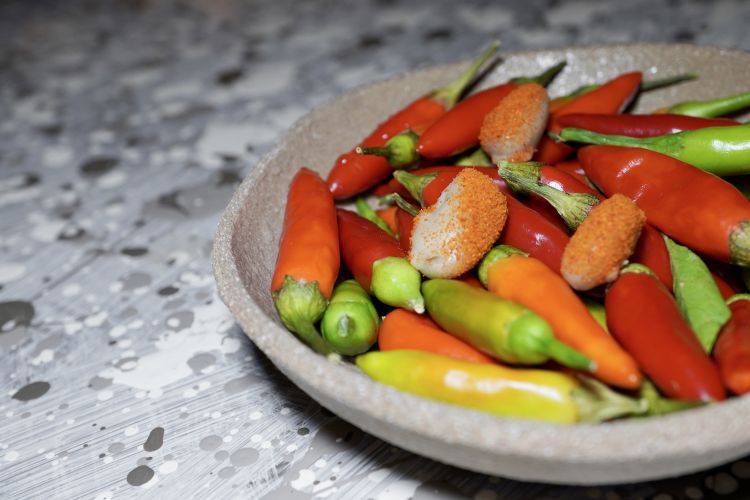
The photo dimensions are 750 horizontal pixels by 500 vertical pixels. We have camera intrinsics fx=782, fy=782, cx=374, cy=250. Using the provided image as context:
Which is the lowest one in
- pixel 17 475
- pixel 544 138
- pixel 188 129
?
pixel 17 475

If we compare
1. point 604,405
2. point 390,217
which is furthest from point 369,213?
point 604,405

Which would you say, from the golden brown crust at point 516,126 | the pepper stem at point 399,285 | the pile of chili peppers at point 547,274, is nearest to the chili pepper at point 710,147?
the pile of chili peppers at point 547,274

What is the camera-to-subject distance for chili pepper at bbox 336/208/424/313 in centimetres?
78

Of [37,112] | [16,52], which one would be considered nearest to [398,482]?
[37,112]

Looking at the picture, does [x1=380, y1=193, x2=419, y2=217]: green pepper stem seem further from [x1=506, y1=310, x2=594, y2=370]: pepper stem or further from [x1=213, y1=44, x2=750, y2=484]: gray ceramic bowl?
[x1=506, y1=310, x2=594, y2=370]: pepper stem

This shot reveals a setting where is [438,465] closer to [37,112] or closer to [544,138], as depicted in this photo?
[544,138]

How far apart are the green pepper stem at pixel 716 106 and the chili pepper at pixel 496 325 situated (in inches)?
18.1

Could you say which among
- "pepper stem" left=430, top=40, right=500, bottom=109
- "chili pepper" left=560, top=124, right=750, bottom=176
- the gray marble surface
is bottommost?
the gray marble surface

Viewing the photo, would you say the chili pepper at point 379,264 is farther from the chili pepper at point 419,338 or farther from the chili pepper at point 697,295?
the chili pepper at point 697,295

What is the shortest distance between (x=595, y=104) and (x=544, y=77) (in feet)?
0.35

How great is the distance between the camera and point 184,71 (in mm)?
1950

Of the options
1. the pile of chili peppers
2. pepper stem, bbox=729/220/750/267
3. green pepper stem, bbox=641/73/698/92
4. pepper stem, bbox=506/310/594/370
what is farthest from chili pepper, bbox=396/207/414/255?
green pepper stem, bbox=641/73/698/92

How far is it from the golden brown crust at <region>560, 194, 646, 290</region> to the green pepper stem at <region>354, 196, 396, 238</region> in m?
0.29

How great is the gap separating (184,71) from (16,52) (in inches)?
24.1
